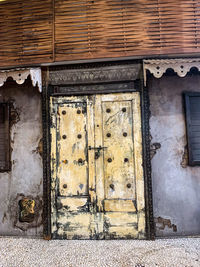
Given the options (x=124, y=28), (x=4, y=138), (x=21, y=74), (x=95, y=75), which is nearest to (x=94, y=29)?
(x=124, y=28)

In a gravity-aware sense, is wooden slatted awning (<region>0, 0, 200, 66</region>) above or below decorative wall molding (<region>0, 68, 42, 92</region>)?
above

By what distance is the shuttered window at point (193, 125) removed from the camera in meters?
3.21

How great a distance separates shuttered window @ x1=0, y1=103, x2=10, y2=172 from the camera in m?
3.49

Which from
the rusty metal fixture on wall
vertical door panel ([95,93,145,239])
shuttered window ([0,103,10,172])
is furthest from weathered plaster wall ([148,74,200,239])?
shuttered window ([0,103,10,172])

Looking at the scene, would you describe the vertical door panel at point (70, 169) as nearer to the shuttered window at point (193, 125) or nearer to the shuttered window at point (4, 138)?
the shuttered window at point (4, 138)

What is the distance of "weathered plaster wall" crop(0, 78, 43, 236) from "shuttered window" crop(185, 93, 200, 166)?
9.05ft

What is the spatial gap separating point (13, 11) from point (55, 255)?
13.7 ft

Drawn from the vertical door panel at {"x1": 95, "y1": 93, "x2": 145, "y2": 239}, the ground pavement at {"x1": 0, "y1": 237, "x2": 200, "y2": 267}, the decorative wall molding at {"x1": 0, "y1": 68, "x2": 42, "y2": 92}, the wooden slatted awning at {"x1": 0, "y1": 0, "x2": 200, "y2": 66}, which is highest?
the wooden slatted awning at {"x1": 0, "y1": 0, "x2": 200, "y2": 66}

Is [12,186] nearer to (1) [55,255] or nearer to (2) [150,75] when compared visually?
(1) [55,255]

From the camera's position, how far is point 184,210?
316 centimetres

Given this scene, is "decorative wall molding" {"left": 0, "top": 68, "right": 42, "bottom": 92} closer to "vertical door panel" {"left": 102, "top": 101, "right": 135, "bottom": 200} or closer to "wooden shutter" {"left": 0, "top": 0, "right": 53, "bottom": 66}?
"wooden shutter" {"left": 0, "top": 0, "right": 53, "bottom": 66}

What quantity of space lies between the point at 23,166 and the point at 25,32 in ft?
8.13

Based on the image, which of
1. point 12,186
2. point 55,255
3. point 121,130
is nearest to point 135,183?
point 121,130

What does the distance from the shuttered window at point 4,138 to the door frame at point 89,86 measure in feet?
2.61
